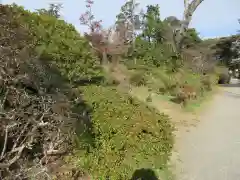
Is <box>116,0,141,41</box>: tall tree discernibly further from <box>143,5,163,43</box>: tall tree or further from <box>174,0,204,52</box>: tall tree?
<box>174,0,204,52</box>: tall tree

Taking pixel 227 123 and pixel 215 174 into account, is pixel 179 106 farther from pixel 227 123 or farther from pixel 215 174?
pixel 215 174

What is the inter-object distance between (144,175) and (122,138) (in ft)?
2.55

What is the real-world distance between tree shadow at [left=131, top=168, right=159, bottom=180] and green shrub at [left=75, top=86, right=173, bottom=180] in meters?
0.08

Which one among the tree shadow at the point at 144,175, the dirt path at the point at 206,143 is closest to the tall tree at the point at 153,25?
the dirt path at the point at 206,143

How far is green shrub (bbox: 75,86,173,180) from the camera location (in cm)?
538

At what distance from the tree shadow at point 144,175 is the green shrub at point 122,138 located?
8cm

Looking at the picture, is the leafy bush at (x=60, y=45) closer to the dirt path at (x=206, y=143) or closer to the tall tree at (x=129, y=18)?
the dirt path at (x=206, y=143)

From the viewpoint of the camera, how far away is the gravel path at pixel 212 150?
5.96 meters

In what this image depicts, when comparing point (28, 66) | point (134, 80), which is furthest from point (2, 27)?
point (134, 80)

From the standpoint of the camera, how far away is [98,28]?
79.4ft

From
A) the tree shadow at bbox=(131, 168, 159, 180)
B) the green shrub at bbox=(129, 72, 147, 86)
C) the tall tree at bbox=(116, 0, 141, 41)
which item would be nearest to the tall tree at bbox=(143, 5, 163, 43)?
the tall tree at bbox=(116, 0, 141, 41)

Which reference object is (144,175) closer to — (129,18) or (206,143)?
(206,143)

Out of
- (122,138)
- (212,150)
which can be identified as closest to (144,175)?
(122,138)

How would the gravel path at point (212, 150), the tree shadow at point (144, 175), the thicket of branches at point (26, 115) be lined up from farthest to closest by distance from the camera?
the gravel path at point (212, 150), the tree shadow at point (144, 175), the thicket of branches at point (26, 115)
